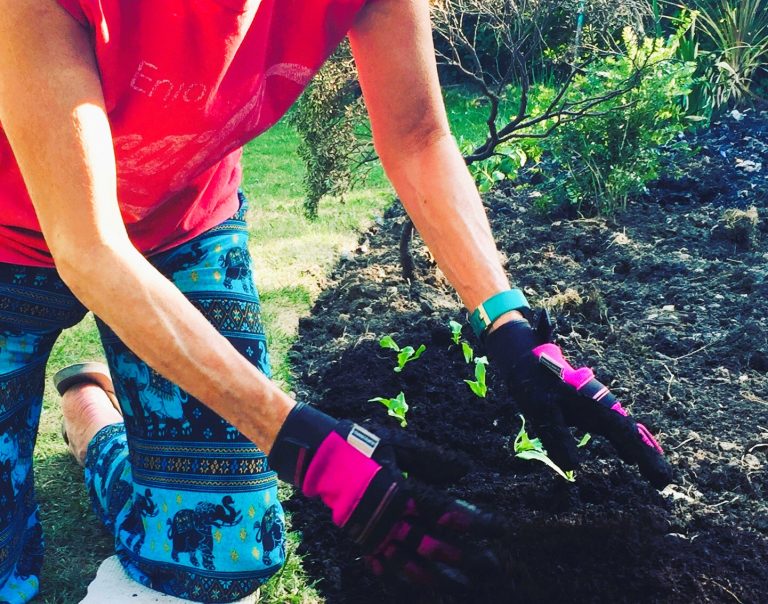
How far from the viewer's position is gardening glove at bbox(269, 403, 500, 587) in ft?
5.02

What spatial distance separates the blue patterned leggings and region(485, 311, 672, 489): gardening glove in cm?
73

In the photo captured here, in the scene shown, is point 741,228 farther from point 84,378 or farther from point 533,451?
point 84,378

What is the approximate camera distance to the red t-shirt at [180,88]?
1.79m

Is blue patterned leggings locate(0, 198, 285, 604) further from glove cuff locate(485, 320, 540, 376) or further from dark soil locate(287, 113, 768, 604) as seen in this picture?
glove cuff locate(485, 320, 540, 376)

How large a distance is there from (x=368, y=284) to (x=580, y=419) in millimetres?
1841

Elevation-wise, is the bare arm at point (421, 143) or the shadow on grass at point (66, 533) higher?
the bare arm at point (421, 143)

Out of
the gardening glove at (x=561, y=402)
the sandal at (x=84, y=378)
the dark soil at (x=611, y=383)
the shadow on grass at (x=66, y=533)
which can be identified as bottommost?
the shadow on grass at (x=66, y=533)

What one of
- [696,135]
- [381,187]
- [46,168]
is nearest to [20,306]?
[46,168]

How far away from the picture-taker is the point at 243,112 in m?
2.05

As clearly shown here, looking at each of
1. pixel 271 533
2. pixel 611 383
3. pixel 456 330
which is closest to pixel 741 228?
pixel 611 383

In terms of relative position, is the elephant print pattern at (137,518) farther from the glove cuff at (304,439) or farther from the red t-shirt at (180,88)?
the glove cuff at (304,439)

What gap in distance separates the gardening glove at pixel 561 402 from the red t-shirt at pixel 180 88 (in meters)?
0.83

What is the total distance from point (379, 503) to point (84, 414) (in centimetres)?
157

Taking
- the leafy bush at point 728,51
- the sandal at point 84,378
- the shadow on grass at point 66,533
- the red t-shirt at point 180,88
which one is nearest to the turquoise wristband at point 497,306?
the red t-shirt at point 180,88
